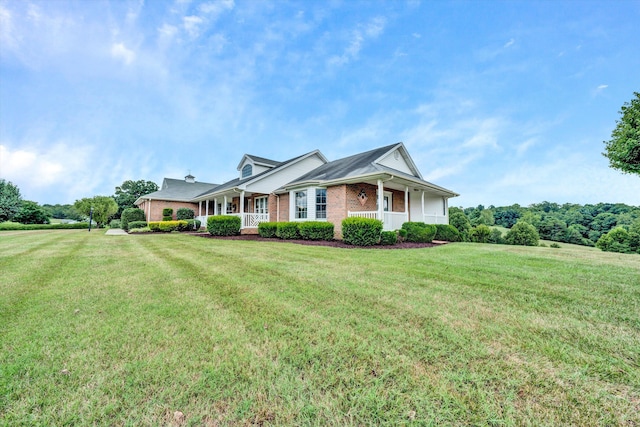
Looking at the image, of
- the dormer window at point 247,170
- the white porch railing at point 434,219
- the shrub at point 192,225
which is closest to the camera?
the white porch railing at point 434,219

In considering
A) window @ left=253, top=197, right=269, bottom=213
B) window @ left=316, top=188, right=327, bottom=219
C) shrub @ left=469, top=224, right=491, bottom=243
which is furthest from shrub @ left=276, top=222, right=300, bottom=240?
shrub @ left=469, top=224, right=491, bottom=243

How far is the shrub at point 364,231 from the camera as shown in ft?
34.1

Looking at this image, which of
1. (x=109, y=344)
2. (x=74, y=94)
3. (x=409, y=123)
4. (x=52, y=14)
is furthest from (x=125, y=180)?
(x=109, y=344)

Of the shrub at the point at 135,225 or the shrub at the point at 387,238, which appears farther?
the shrub at the point at 135,225

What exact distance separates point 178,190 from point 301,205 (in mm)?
20229

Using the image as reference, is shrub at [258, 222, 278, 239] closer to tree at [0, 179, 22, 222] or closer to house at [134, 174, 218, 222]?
house at [134, 174, 218, 222]

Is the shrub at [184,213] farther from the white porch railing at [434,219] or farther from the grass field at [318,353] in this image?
the white porch railing at [434,219]

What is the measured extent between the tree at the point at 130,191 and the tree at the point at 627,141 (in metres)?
51.7

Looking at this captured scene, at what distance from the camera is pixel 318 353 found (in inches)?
84.3

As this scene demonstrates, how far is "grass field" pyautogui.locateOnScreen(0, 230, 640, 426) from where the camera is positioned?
152 cm

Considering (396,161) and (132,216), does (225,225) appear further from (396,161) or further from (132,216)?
(132,216)

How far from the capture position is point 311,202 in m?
13.6

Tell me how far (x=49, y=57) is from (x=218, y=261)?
14178 mm

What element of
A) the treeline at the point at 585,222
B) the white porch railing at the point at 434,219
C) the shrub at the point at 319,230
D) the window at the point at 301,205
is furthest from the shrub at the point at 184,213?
the treeline at the point at 585,222
